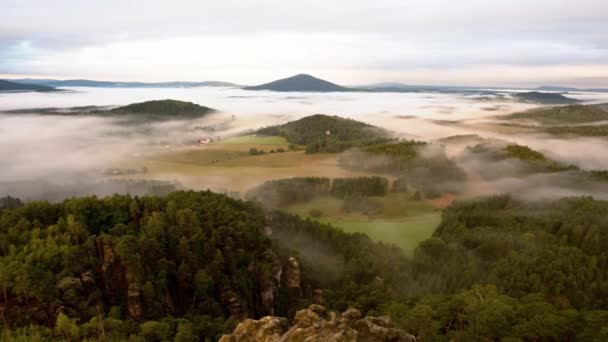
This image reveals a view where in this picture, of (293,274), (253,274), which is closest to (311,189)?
(293,274)

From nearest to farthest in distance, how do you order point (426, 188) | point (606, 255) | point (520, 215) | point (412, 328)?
point (412, 328)
point (606, 255)
point (520, 215)
point (426, 188)

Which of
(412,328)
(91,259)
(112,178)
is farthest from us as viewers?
(112,178)

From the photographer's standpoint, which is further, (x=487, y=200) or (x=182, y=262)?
(x=487, y=200)

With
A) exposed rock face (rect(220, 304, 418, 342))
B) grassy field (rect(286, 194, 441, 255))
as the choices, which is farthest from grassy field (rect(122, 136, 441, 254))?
exposed rock face (rect(220, 304, 418, 342))

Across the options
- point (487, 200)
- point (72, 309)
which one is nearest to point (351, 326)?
point (72, 309)

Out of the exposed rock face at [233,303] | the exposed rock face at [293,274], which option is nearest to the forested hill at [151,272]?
the exposed rock face at [233,303]

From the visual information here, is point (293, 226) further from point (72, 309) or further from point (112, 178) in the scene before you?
point (112, 178)

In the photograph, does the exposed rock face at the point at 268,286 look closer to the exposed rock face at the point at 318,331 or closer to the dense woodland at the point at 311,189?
the exposed rock face at the point at 318,331
